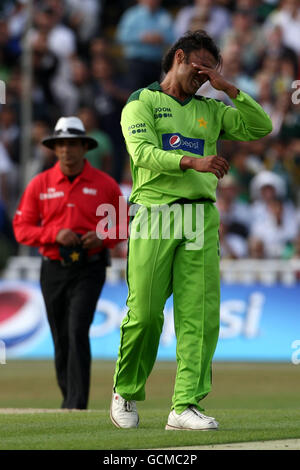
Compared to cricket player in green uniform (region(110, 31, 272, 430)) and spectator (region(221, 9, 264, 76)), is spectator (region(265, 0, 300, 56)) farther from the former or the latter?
cricket player in green uniform (region(110, 31, 272, 430))

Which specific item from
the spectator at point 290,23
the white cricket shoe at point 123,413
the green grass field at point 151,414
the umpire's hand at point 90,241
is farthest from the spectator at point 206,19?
the white cricket shoe at point 123,413

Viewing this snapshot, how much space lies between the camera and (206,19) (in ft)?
67.5

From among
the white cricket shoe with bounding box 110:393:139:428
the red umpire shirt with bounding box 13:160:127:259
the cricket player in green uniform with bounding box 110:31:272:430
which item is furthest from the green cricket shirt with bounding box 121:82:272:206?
the red umpire shirt with bounding box 13:160:127:259

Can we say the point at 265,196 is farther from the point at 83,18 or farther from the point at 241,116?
the point at 241,116

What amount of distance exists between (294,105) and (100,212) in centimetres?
874

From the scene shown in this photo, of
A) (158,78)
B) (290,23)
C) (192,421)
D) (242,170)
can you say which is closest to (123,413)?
(192,421)

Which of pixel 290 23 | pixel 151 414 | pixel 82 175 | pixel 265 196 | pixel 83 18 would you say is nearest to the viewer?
pixel 151 414

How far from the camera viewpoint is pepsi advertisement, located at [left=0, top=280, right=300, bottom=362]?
54.4 feet

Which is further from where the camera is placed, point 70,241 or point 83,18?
point 83,18

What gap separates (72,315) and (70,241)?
681 mm

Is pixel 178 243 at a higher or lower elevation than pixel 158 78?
lower

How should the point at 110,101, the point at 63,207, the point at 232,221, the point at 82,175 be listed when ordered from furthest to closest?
the point at 110,101
the point at 232,221
the point at 82,175
the point at 63,207

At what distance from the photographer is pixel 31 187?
11.0 meters
